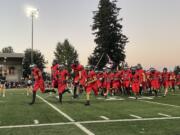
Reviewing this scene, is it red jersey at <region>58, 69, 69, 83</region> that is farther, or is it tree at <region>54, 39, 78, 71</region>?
tree at <region>54, 39, 78, 71</region>

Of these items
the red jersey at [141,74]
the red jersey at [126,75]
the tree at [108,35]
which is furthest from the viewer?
the tree at [108,35]

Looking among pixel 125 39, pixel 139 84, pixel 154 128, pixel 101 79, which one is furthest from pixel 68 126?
pixel 125 39

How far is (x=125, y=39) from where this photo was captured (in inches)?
3600

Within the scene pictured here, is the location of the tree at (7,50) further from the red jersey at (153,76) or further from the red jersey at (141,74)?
the red jersey at (141,74)

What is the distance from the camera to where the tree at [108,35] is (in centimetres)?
8844

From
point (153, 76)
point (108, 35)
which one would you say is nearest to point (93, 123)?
point (153, 76)

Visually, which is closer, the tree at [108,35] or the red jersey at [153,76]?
the red jersey at [153,76]

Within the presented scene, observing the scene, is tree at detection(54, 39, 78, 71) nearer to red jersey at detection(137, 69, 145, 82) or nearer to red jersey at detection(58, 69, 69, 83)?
red jersey at detection(137, 69, 145, 82)

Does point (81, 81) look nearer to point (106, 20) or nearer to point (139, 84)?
point (139, 84)

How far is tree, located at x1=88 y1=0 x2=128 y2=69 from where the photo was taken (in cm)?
8844

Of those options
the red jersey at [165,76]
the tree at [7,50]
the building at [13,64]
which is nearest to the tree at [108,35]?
the building at [13,64]

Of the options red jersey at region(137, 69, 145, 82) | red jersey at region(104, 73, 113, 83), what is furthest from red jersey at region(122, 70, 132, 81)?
red jersey at region(137, 69, 145, 82)

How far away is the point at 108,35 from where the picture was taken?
293 feet

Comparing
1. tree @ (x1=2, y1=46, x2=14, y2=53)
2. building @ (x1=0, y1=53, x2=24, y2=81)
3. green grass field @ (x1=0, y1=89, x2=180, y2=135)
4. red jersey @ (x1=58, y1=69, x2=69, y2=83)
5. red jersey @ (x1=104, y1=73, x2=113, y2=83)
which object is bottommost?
green grass field @ (x1=0, y1=89, x2=180, y2=135)
